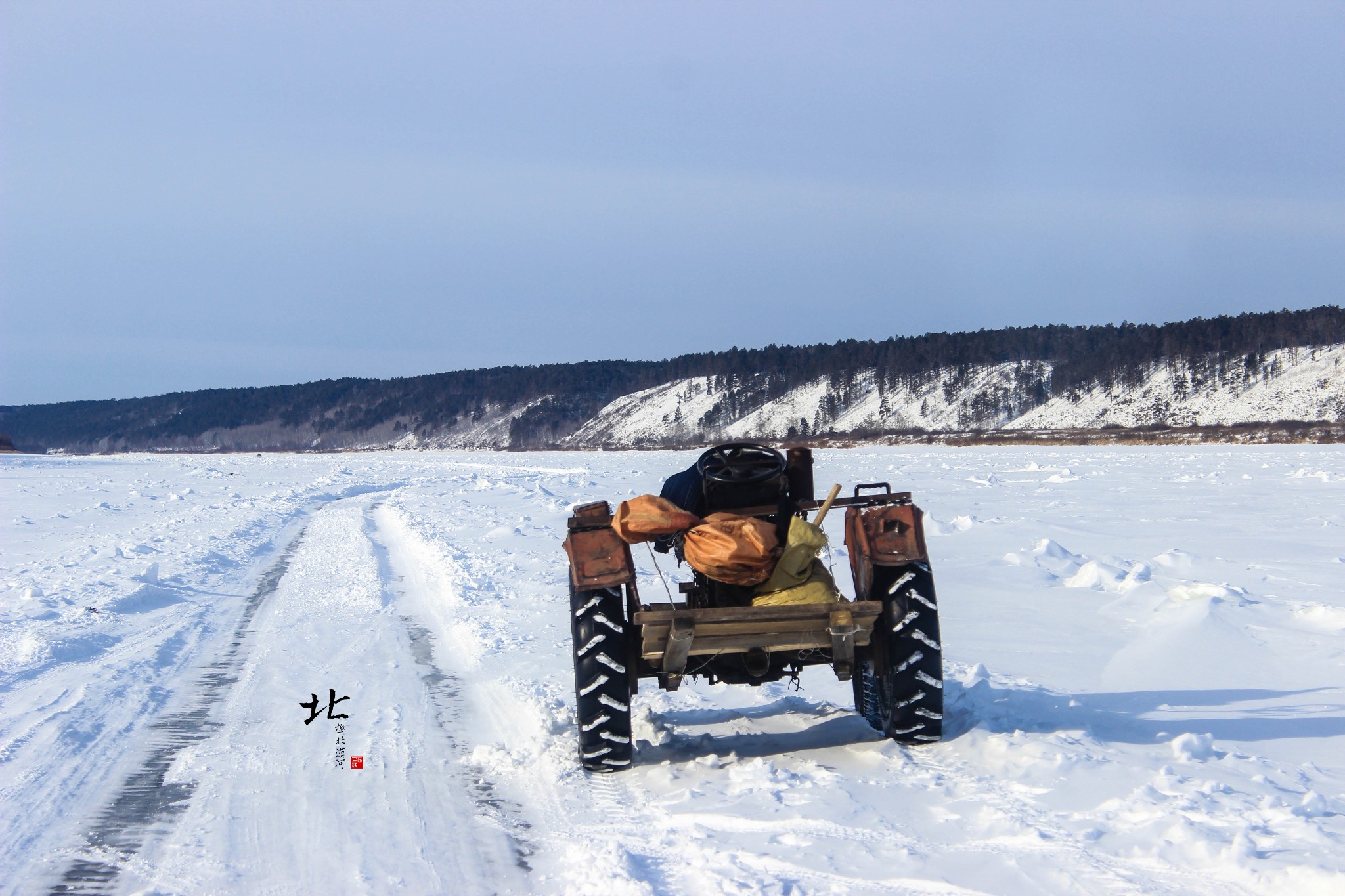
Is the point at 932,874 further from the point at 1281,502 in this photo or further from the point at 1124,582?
the point at 1281,502

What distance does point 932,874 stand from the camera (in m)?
3.76

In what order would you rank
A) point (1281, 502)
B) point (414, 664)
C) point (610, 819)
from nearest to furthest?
1. point (610, 819)
2. point (414, 664)
3. point (1281, 502)

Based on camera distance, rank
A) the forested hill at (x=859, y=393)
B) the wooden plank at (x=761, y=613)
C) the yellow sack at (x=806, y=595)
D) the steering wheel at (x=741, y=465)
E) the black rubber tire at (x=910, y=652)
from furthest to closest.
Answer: the forested hill at (x=859, y=393) < the steering wheel at (x=741, y=465) < the black rubber tire at (x=910, y=652) < the yellow sack at (x=806, y=595) < the wooden plank at (x=761, y=613)

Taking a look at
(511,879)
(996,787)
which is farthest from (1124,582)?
(511,879)

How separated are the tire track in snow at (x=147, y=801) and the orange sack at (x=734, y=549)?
2.74 m

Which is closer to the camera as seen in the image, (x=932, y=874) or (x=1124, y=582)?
(x=932, y=874)

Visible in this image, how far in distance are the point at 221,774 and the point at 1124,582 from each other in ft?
27.8

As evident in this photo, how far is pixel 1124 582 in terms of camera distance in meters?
10.1

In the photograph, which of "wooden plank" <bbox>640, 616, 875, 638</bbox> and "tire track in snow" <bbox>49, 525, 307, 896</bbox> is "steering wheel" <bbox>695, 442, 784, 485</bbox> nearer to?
"wooden plank" <bbox>640, 616, 875, 638</bbox>

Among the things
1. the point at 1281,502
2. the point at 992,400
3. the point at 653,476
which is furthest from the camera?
the point at 992,400

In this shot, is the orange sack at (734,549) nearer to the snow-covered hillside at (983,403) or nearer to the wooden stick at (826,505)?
the wooden stick at (826,505)

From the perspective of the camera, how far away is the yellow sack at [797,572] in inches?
203

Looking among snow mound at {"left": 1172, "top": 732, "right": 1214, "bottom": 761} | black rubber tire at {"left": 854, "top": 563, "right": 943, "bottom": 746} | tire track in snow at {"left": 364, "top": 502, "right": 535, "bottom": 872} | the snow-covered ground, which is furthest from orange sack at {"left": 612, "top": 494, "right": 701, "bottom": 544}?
snow mound at {"left": 1172, "top": 732, "right": 1214, "bottom": 761}

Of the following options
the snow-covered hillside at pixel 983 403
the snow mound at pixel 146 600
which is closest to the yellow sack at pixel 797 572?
the snow mound at pixel 146 600
